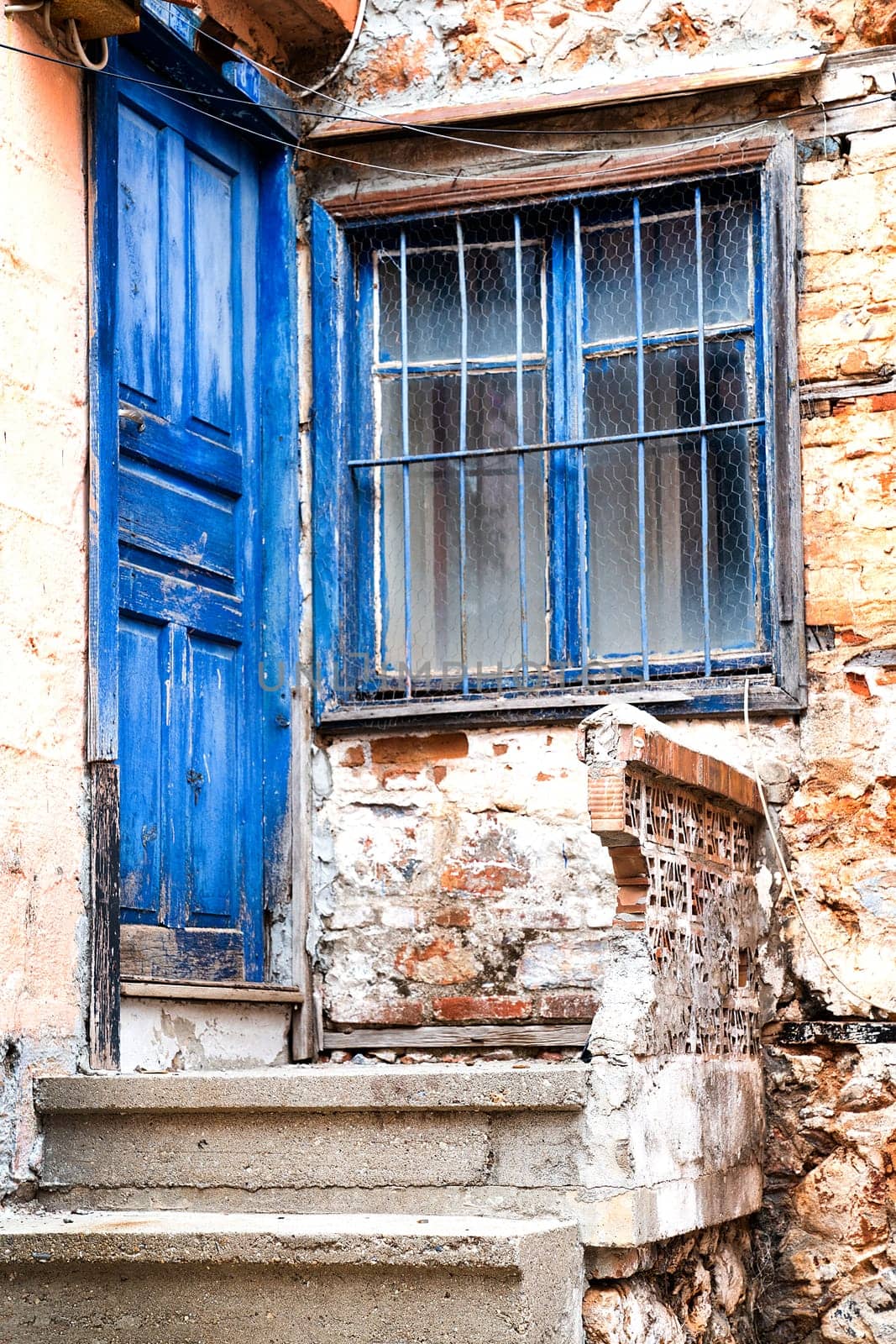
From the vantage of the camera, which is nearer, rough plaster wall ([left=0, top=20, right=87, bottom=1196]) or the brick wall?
rough plaster wall ([left=0, top=20, right=87, bottom=1196])

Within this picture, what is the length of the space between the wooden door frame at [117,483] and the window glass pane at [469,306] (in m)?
0.37

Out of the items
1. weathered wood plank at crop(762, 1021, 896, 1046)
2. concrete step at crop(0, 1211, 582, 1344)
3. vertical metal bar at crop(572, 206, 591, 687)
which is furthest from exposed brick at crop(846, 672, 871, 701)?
concrete step at crop(0, 1211, 582, 1344)

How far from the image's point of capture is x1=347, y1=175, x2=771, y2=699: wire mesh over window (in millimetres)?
5145

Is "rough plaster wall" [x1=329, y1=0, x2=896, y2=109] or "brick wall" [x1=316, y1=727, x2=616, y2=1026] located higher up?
"rough plaster wall" [x1=329, y1=0, x2=896, y2=109]

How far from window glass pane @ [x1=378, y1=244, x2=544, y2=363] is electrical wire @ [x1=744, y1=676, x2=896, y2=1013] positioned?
53.0 inches

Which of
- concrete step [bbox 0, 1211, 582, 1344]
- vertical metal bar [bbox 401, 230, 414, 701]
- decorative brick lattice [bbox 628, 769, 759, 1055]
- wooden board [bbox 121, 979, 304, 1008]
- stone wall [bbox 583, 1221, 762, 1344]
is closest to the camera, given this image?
concrete step [bbox 0, 1211, 582, 1344]

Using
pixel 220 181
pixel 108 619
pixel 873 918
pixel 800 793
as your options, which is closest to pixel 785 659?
pixel 800 793

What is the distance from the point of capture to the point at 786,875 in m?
4.86

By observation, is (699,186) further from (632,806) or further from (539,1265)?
(539,1265)

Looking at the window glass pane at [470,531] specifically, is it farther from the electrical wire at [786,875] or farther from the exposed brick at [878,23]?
the exposed brick at [878,23]

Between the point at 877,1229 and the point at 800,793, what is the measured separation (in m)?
1.21

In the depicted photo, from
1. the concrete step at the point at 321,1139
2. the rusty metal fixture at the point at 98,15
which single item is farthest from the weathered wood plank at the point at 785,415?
the rusty metal fixture at the point at 98,15

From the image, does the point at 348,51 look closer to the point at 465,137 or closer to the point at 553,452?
the point at 465,137

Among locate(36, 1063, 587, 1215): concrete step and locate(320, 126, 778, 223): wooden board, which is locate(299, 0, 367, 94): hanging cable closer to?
locate(320, 126, 778, 223): wooden board
